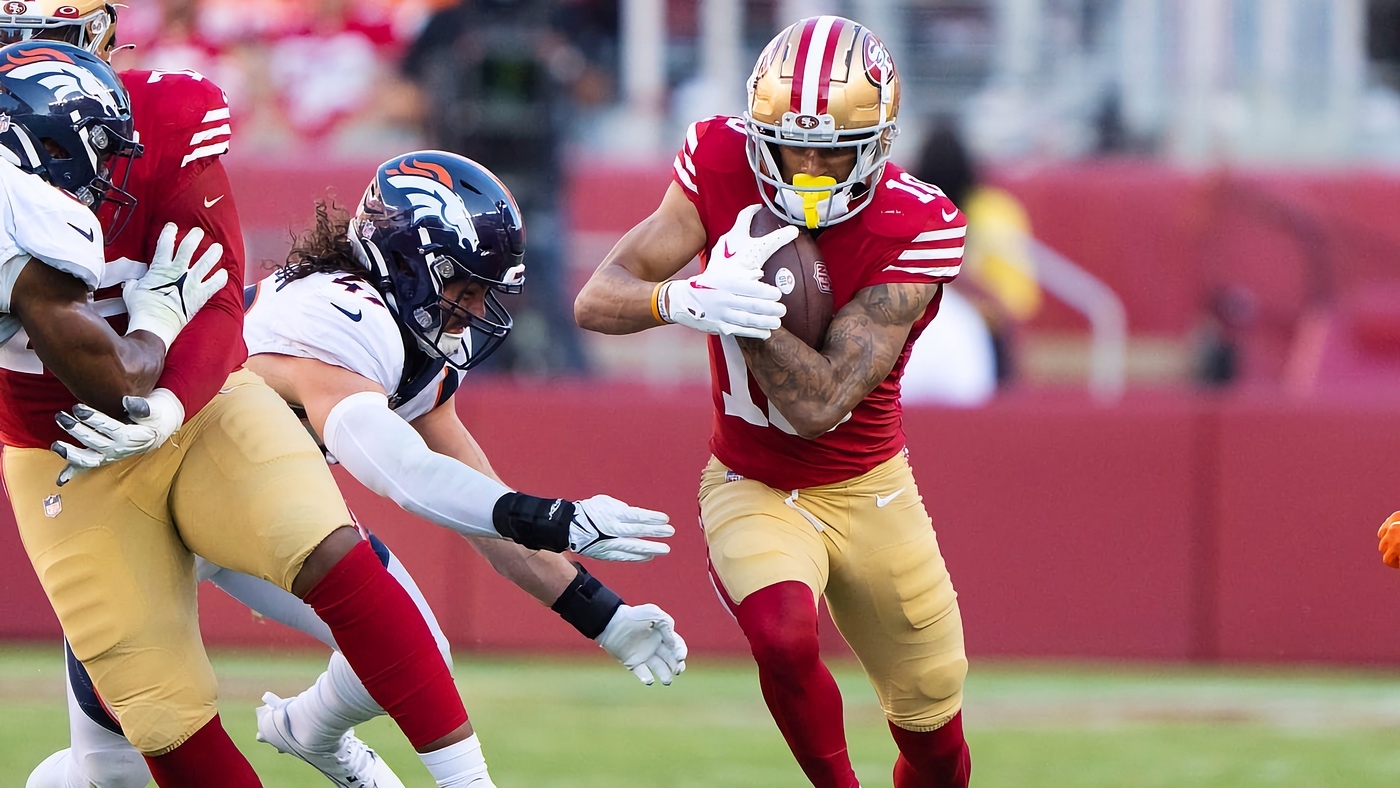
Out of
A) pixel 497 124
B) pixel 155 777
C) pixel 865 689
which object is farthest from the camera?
pixel 497 124

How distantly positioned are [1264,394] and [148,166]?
5343 mm

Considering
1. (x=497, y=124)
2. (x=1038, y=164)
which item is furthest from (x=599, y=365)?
(x=1038, y=164)

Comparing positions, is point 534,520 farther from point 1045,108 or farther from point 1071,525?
point 1045,108

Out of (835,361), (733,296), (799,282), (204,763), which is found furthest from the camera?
(799,282)

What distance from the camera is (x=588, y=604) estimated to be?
452 centimetres

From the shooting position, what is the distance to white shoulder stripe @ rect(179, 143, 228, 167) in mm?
3975

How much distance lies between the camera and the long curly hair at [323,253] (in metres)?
4.38

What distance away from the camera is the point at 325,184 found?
987 centimetres

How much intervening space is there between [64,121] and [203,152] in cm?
37

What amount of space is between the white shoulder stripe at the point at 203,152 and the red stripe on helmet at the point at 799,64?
127 cm

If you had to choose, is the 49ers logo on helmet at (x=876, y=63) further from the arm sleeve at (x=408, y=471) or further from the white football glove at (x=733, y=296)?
the arm sleeve at (x=408, y=471)

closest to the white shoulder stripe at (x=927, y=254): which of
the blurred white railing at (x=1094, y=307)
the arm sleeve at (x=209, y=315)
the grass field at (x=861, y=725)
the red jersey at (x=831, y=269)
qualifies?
the red jersey at (x=831, y=269)

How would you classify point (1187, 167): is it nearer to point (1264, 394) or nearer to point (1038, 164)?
point (1038, 164)

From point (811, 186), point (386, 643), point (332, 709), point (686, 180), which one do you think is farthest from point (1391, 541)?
point (332, 709)
